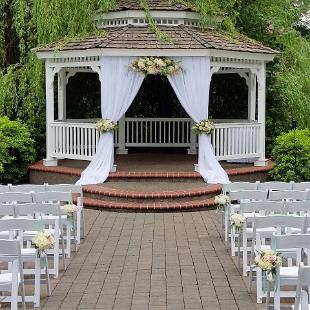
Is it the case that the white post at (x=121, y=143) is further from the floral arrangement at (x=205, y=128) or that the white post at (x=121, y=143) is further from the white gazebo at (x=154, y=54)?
the floral arrangement at (x=205, y=128)

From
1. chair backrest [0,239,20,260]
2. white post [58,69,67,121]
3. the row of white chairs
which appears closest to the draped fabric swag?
white post [58,69,67,121]

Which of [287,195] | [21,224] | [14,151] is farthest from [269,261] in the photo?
[14,151]

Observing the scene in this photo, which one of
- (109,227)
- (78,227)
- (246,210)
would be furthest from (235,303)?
(109,227)

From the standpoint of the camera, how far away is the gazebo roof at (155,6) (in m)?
18.2

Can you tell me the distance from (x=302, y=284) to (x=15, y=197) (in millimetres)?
5991

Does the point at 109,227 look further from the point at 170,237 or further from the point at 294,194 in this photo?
the point at 294,194

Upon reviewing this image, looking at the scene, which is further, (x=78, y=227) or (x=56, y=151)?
(x=56, y=151)

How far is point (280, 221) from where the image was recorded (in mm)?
7770

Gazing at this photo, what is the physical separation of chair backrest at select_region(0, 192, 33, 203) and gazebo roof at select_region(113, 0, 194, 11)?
9.08 m

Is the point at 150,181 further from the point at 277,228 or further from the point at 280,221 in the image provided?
the point at 280,221

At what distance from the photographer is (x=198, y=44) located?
16891 millimetres

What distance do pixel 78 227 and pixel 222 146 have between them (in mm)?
7347

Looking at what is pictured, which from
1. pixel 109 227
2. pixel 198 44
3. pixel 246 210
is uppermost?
pixel 198 44

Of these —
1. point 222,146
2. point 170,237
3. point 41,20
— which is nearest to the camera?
point 170,237
